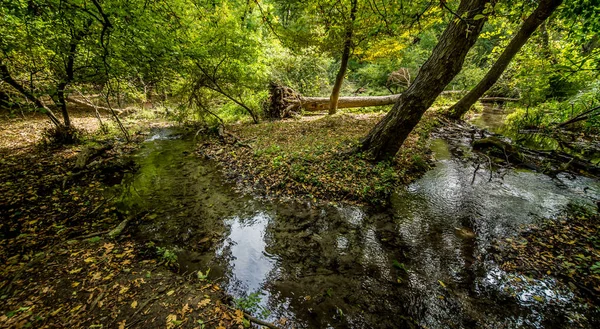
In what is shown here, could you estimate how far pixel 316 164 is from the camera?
235 inches

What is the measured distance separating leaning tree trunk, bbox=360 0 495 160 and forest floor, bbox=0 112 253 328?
4988mm

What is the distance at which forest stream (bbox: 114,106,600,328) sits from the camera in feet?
8.96

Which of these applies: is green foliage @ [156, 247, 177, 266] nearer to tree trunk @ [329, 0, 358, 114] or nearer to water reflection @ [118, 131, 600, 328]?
water reflection @ [118, 131, 600, 328]

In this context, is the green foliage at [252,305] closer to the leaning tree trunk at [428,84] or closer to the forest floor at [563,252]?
the forest floor at [563,252]

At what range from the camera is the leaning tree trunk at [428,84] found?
435 centimetres

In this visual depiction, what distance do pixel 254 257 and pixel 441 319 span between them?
2.67 m

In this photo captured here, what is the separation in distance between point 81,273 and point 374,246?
422 cm

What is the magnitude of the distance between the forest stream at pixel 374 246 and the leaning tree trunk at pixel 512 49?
4.87m

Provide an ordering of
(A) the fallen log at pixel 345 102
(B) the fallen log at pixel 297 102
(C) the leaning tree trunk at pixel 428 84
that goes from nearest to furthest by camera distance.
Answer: (C) the leaning tree trunk at pixel 428 84, (B) the fallen log at pixel 297 102, (A) the fallen log at pixel 345 102

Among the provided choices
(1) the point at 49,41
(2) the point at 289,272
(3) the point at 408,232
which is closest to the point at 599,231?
(3) the point at 408,232

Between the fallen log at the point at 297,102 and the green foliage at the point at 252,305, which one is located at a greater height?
the fallen log at the point at 297,102

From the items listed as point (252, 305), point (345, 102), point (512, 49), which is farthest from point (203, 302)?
point (345, 102)

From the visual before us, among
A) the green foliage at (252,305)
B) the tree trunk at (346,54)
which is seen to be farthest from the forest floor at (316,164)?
the tree trunk at (346,54)

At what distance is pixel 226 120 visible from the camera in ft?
42.2
